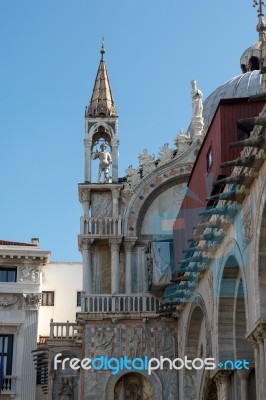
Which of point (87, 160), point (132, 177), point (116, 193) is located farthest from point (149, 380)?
point (87, 160)

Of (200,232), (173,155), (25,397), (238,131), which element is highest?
(173,155)

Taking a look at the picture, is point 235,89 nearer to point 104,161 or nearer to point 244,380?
point 104,161

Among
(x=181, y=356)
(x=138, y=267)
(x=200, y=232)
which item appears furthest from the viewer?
(x=138, y=267)

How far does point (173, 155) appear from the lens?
34812mm

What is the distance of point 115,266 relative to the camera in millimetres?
32906

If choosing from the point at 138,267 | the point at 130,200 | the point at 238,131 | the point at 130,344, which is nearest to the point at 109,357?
the point at 130,344

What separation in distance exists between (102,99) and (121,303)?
29.2 ft

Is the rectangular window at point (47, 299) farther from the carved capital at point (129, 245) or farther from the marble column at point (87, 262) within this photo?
the carved capital at point (129, 245)

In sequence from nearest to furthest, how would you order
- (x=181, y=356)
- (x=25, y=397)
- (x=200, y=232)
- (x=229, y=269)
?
(x=229, y=269), (x=200, y=232), (x=181, y=356), (x=25, y=397)

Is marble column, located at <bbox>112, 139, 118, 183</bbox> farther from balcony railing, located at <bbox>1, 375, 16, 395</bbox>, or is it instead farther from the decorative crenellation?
balcony railing, located at <bbox>1, 375, 16, 395</bbox>

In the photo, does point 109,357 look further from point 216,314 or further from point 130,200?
point 216,314

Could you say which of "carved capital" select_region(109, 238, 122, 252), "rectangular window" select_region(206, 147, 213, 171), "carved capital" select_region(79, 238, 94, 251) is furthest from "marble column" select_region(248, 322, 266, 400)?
"carved capital" select_region(79, 238, 94, 251)

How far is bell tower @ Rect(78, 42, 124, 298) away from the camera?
33.1 m

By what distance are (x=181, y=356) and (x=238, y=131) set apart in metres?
9.88
